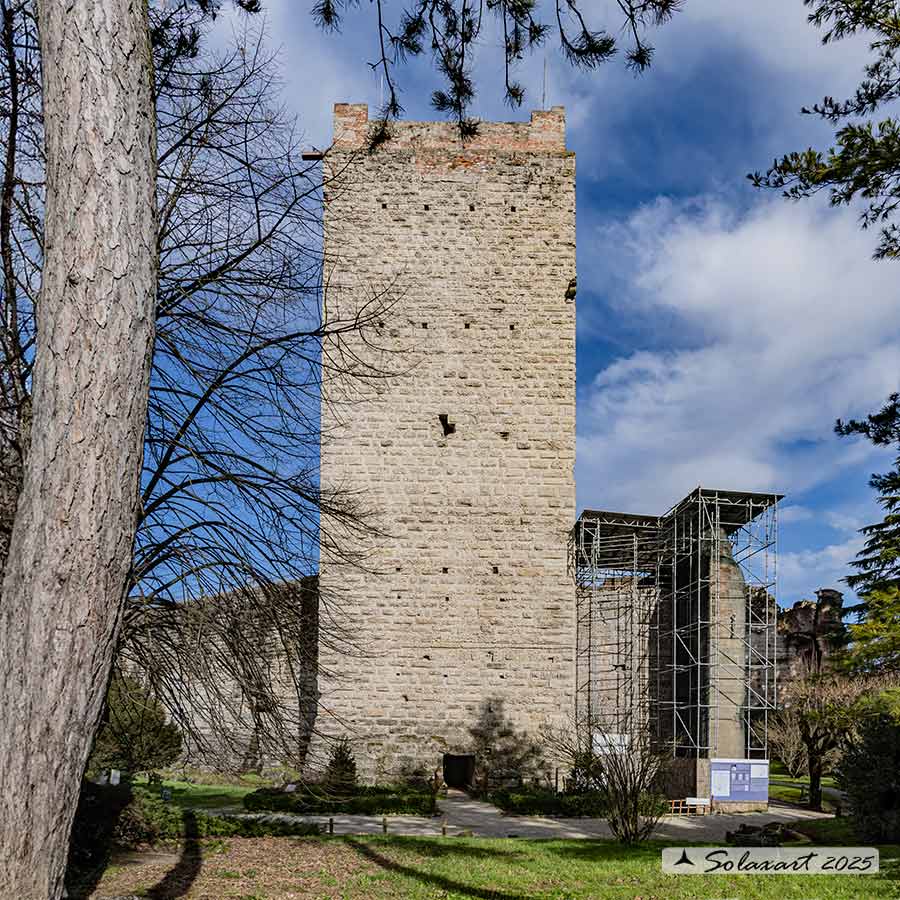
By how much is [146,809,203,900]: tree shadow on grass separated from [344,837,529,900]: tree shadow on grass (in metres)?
1.72

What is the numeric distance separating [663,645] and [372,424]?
10348mm

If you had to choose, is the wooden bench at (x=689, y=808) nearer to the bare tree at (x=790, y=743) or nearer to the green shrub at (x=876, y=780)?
the green shrub at (x=876, y=780)

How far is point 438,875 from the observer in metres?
8.30

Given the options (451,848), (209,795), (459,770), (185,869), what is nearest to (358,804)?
(459,770)

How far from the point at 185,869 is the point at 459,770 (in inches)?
323

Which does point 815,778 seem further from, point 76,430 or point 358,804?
point 76,430

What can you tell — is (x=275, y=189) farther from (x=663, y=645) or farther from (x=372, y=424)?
(x=663, y=645)

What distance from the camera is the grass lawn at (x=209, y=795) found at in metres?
14.4

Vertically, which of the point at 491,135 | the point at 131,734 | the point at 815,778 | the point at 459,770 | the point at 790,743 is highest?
the point at 491,135

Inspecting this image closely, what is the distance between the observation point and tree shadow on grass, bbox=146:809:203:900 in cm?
750

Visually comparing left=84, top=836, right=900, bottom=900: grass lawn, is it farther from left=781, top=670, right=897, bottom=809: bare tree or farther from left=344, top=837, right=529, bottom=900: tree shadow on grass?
left=781, top=670, right=897, bottom=809: bare tree

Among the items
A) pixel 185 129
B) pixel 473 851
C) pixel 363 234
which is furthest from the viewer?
pixel 363 234

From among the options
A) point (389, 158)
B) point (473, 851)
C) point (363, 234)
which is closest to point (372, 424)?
point (363, 234)

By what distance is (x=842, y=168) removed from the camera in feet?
20.2
